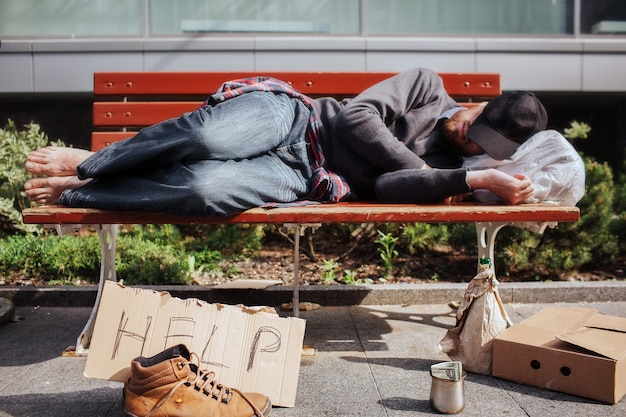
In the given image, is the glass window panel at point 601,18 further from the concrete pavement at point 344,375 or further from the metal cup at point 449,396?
the metal cup at point 449,396

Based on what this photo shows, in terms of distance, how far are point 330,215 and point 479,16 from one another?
212 inches

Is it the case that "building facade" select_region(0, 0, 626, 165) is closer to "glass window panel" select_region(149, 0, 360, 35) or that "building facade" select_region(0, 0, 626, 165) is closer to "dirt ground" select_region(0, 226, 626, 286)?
"glass window panel" select_region(149, 0, 360, 35)

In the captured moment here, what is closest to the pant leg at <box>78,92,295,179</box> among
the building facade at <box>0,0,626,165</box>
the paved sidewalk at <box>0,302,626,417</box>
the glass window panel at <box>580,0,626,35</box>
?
the paved sidewalk at <box>0,302,626,417</box>

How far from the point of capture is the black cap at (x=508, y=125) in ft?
10.5

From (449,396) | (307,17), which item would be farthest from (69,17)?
(449,396)

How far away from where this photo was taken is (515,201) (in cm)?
308

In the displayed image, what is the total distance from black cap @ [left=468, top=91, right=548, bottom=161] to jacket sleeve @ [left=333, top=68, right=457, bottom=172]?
36cm

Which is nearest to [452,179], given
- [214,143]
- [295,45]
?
[214,143]

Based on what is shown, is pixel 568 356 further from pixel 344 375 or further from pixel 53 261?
pixel 53 261

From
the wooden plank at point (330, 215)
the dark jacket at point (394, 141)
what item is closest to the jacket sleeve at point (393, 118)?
the dark jacket at point (394, 141)

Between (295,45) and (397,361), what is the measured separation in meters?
4.68

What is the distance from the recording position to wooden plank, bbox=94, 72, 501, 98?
407cm

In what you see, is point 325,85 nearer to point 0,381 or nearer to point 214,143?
point 214,143

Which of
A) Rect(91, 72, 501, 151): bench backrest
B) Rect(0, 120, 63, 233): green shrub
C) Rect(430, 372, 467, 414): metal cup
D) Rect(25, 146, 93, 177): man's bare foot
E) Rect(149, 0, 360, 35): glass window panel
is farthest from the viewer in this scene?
Rect(149, 0, 360, 35): glass window panel
